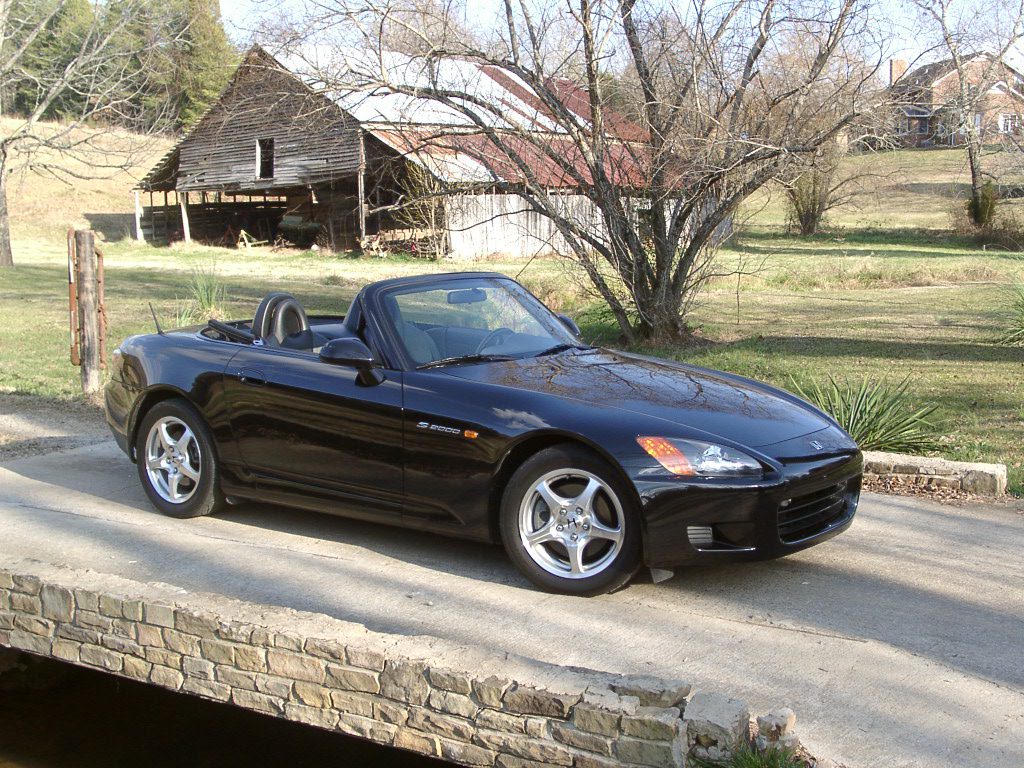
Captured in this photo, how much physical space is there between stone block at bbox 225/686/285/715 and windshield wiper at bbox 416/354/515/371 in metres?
1.91

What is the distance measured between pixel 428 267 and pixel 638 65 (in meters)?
20.8

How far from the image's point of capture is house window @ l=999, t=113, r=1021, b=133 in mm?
29277

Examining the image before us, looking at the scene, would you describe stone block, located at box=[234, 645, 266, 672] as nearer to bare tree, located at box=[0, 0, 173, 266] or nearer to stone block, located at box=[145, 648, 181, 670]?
stone block, located at box=[145, 648, 181, 670]

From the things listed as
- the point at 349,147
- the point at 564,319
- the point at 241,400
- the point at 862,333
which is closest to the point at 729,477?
the point at 564,319

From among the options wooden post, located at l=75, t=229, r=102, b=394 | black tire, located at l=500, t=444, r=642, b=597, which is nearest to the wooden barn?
wooden post, located at l=75, t=229, r=102, b=394

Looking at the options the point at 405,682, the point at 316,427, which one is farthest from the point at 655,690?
the point at 316,427

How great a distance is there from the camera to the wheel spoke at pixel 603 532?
5077mm

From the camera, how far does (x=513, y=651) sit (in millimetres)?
4586

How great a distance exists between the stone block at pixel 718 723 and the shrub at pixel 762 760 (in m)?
0.04

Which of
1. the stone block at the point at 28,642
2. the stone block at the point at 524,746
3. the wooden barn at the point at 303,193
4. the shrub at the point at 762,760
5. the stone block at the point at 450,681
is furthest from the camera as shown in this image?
the wooden barn at the point at 303,193

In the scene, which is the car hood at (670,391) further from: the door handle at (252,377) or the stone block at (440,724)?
Result: the stone block at (440,724)

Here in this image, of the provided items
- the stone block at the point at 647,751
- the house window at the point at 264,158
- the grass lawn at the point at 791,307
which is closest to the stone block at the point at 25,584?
the stone block at the point at 647,751

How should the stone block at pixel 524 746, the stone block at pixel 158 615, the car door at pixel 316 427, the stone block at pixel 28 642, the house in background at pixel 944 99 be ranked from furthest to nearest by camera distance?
the house in background at pixel 944 99 → the car door at pixel 316 427 → the stone block at pixel 28 642 → the stone block at pixel 158 615 → the stone block at pixel 524 746

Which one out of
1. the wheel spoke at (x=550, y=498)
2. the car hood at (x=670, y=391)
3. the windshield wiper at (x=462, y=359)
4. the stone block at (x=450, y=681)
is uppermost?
the windshield wiper at (x=462, y=359)
